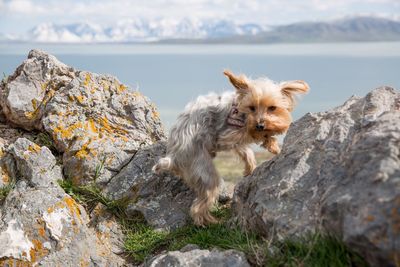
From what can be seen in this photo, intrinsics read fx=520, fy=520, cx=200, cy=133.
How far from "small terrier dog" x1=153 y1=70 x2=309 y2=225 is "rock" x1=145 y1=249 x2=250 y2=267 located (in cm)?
147

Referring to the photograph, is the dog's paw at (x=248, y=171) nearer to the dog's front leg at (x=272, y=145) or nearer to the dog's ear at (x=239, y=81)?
the dog's front leg at (x=272, y=145)

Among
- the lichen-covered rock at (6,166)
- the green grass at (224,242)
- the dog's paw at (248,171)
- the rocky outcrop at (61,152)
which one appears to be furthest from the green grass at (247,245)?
the lichen-covered rock at (6,166)

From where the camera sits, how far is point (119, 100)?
9945mm

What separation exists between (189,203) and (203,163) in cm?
97

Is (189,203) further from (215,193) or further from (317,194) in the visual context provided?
(317,194)

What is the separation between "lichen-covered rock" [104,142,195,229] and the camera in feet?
28.4

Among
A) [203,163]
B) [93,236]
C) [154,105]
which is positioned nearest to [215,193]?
[203,163]

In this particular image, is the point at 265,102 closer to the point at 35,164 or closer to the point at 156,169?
the point at 156,169

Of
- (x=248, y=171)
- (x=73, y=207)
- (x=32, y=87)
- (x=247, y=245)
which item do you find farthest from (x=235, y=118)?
(x=32, y=87)

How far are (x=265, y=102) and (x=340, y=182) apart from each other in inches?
94.3

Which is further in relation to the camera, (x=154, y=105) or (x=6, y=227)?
(x=154, y=105)

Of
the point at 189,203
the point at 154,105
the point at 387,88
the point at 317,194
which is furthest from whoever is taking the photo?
the point at 154,105

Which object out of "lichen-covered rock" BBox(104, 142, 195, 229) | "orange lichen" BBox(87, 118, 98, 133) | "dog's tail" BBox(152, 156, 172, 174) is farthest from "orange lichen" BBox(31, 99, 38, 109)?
"dog's tail" BBox(152, 156, 172, 174)

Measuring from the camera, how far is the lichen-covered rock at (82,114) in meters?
9.13
